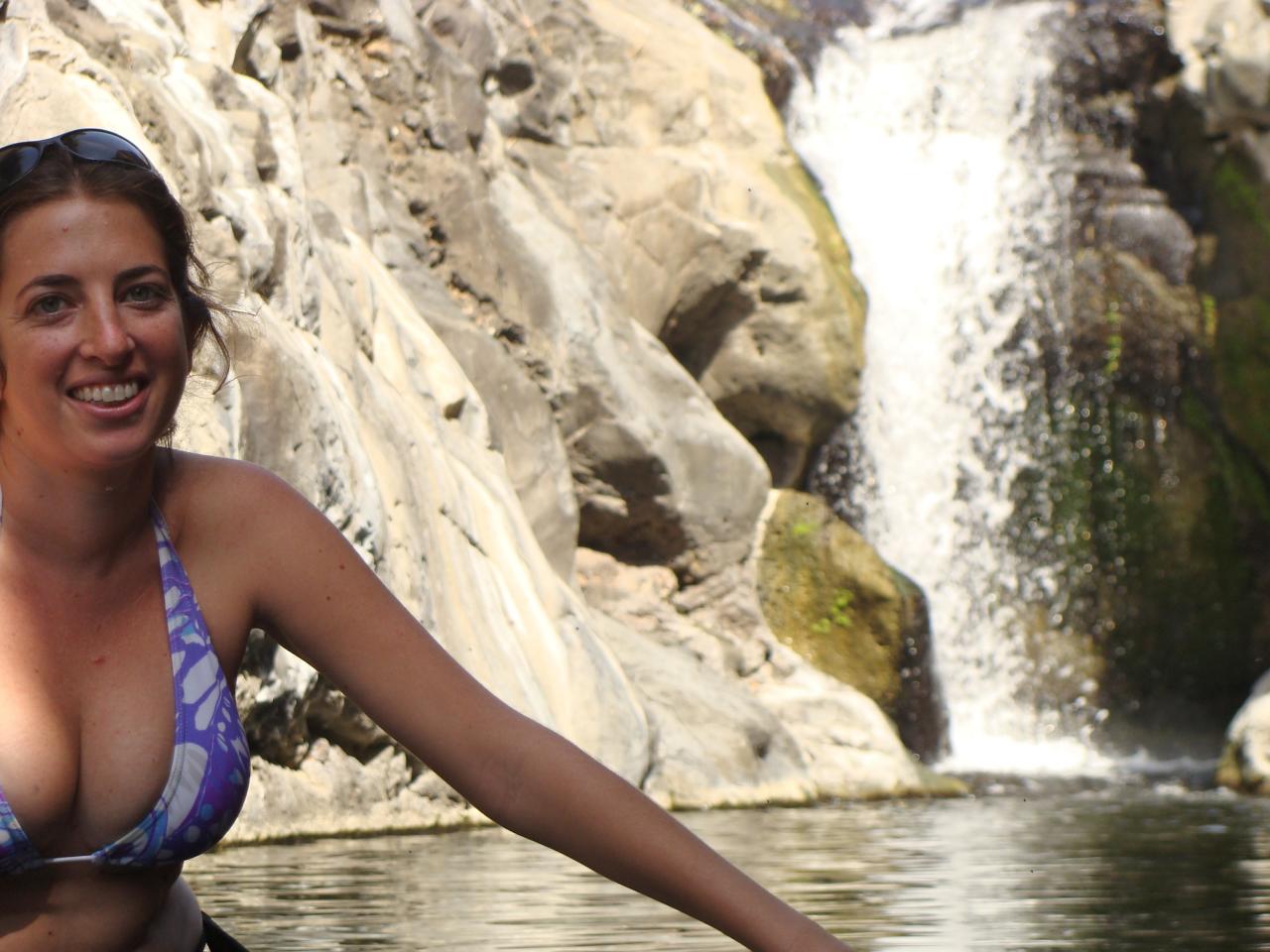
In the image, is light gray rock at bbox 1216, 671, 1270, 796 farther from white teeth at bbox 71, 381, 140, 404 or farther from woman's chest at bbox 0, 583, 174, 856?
white teeth at bbox 71, 381, 140, 404

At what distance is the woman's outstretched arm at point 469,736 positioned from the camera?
74.9 inches

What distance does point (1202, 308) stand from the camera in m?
18.8

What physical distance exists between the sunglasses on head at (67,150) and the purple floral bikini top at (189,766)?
448 mm

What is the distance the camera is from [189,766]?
6.81 ft

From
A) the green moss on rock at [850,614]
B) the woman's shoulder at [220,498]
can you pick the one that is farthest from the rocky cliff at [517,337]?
the woman's shoulder at [220,498]

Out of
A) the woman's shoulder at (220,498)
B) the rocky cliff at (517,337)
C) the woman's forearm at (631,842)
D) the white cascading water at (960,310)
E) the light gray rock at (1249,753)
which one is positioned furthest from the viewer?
the white cascading water at (960,310)

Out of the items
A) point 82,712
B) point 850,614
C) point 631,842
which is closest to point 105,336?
point 82,712

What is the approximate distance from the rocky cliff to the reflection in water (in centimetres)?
115

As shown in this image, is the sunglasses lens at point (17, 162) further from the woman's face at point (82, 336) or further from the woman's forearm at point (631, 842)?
the woman's forearm at point (631, 842)

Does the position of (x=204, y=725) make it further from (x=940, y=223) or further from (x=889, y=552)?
(x=940, y=223)

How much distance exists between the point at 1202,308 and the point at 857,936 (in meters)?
15.6

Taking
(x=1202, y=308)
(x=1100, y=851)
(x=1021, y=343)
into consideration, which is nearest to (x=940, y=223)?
(x=1021, y=343)

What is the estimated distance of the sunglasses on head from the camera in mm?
2041

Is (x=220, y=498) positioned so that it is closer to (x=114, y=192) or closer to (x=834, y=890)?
(x=114, y=192)
